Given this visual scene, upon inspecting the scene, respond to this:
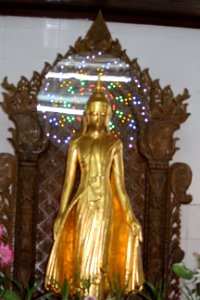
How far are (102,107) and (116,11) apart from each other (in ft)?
2.13

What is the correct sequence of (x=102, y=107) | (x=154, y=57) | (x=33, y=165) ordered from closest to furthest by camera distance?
(x=102, y=107) → (x=33, y=165) → (x=154, y=57)

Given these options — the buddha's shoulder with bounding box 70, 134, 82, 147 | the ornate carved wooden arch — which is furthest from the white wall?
the buddha's shoulder with bounding box 70, 134, 82, 147

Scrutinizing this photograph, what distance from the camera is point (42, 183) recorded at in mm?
3150

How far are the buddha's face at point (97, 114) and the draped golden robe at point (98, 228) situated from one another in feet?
0.20

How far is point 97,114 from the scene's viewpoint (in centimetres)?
286

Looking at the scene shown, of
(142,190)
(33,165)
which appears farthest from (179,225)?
(33,165)

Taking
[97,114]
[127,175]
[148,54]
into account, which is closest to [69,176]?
[97,114]

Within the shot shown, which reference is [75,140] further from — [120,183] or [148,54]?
[148,54]

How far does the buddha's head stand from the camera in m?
2.86

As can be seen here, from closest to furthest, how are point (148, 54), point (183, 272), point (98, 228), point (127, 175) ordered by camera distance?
point (183, 272), point (98, 228), point (127, 175), point (148, 54)

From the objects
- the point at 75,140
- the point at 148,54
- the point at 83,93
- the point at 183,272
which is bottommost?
the point at 183,272

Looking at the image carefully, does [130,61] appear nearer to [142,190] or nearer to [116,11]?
[116,11]

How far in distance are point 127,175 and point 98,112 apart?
0.45 metres

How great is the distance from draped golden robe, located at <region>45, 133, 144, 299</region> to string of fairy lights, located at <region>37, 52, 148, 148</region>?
0.29m
